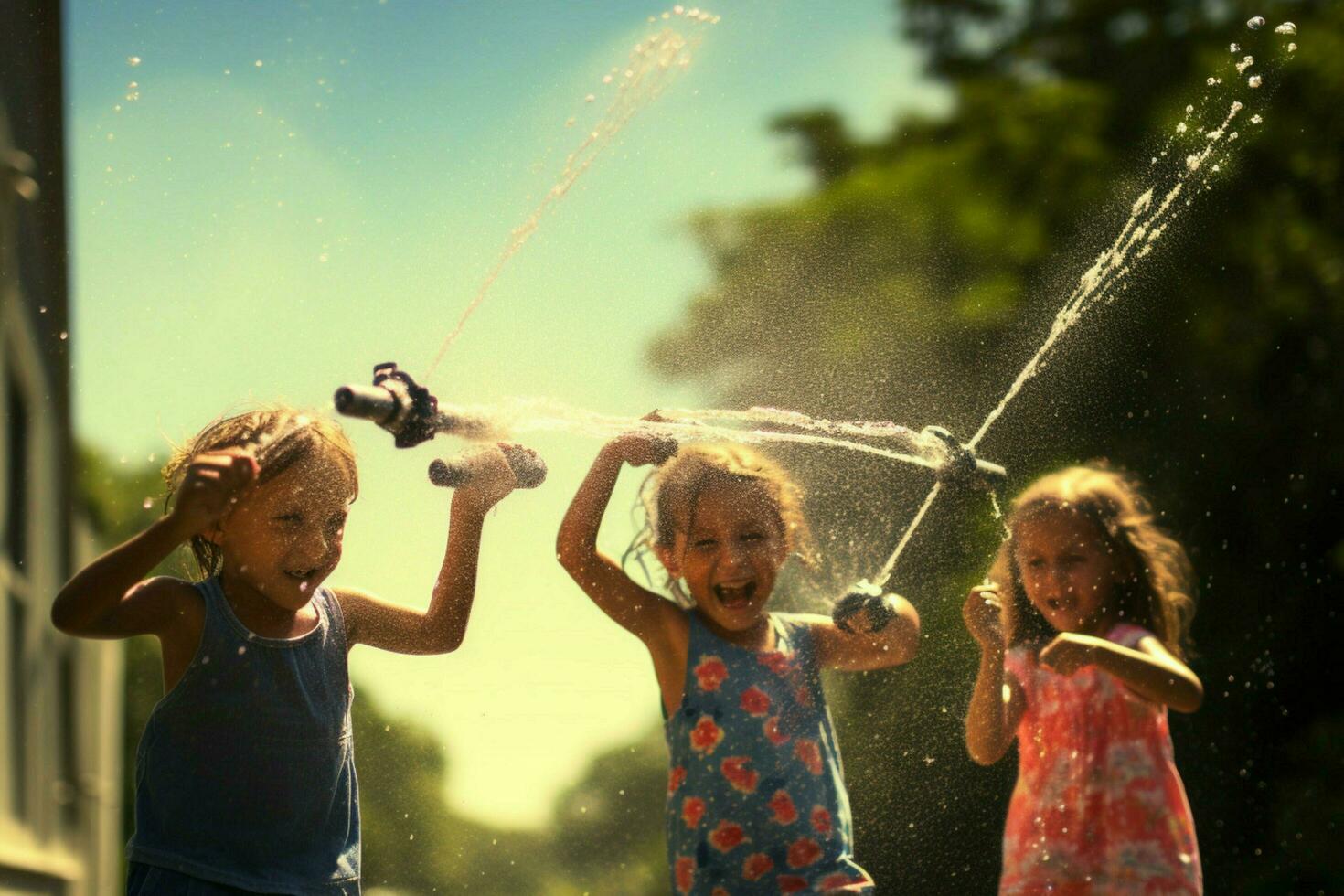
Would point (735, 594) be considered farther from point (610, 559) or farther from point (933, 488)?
point (933, 488)

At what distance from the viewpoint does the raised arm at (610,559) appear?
282 centimetres

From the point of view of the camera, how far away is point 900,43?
24.2 feet

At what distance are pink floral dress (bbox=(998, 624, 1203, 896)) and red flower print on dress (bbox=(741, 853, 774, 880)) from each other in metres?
0.49

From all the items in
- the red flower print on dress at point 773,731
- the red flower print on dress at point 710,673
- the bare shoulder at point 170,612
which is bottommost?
the red flower print on dress at point 773,731

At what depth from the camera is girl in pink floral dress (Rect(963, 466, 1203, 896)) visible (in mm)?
2779

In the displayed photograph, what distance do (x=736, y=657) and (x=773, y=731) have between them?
15cm

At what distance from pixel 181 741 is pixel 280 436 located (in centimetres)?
51

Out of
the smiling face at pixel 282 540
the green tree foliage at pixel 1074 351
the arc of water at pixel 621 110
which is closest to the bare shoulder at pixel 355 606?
the smiling face at pixel 282 540

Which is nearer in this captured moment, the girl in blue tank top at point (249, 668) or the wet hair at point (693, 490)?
the girl in blue tank top at point (249, 668)

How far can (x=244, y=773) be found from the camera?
2.40 metres

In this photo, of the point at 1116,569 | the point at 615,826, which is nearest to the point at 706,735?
the point at 1116,569

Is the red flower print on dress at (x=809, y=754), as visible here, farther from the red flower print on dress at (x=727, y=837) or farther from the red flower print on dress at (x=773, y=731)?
the red flower print on dress at (x=727, y=837)

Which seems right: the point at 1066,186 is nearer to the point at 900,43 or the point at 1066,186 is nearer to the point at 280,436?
the point at 900,43

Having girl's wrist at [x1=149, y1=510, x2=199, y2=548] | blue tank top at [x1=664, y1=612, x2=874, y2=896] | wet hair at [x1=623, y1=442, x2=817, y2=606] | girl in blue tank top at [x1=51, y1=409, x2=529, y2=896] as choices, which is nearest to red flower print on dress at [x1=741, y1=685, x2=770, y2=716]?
blue tank top at [x1=664, y1=612, x2=874, y2=896]
